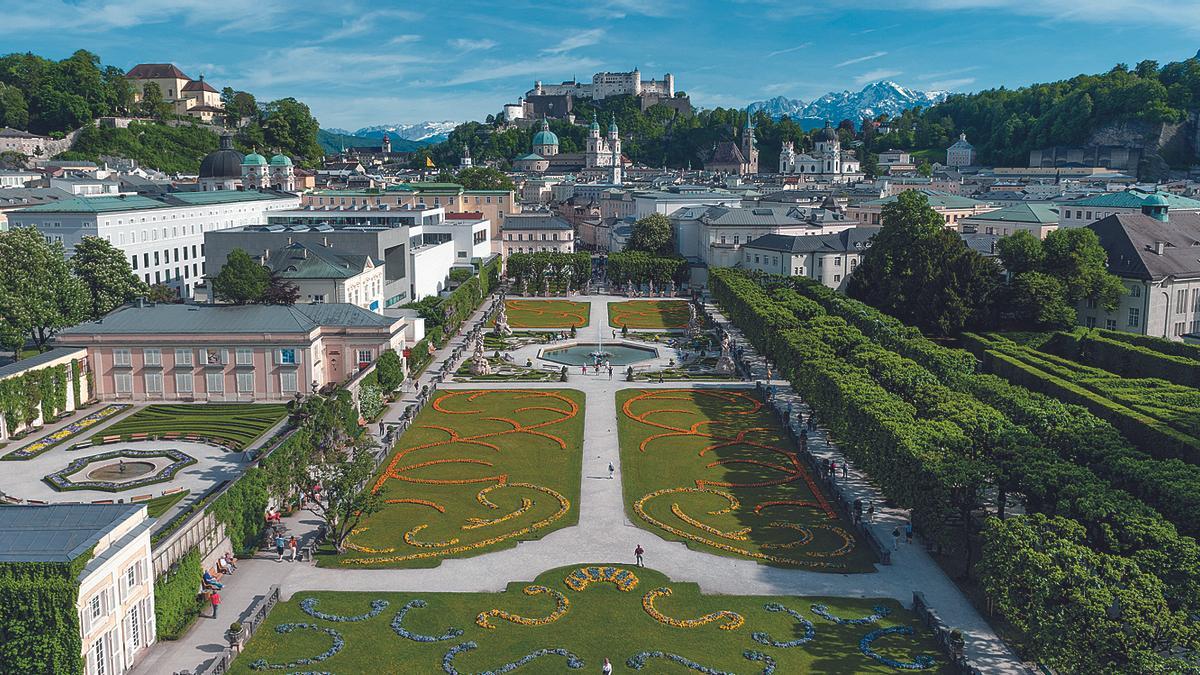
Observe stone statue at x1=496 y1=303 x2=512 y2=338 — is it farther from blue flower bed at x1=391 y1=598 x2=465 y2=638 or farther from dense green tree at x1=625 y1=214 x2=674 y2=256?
blue flower bed at x1=391 y1=598 x2=465 y2=638

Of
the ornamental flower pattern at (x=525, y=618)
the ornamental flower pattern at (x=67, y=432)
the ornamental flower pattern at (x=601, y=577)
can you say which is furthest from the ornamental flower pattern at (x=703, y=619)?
the ornamental flower pattern at (x=67, y=432)

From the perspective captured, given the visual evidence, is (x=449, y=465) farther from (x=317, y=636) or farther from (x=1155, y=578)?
(x=1155, y=578)

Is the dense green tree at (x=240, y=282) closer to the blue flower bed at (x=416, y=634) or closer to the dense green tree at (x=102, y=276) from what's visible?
the dense green tree at (x=102, y=276)

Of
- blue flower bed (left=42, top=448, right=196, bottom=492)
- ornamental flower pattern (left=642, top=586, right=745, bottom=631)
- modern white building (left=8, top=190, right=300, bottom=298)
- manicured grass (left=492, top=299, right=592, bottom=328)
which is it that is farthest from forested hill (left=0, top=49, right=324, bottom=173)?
ornamental flower pattern (left=642, top=586, right=745, bottom=631)

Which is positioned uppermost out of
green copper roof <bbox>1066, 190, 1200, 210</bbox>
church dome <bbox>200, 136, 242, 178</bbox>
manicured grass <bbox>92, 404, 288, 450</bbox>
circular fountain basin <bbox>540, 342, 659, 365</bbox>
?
church dome <bbox>200, 136, 242, 178</bbox>

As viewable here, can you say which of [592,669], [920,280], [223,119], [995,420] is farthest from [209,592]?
[223,119]

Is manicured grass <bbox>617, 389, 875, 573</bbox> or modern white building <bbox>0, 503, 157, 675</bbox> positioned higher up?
modern white building <bbox>0, 503, 157, 675</bbox>

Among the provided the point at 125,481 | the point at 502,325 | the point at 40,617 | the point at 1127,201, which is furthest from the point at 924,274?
the point at 40,617
